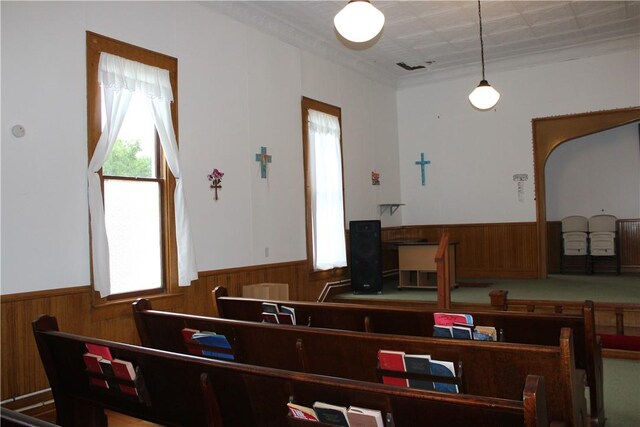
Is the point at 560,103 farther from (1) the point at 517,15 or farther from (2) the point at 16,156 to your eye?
(2) the point at 16,156

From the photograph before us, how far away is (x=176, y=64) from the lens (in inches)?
211

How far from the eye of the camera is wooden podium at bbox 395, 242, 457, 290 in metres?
7.48

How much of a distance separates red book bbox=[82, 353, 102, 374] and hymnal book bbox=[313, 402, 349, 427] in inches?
50.9

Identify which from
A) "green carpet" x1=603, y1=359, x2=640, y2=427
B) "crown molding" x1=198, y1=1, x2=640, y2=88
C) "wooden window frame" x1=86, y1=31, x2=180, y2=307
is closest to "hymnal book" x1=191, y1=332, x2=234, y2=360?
"wooden window frame" x1=86, y1=31, x2=180, y2=307

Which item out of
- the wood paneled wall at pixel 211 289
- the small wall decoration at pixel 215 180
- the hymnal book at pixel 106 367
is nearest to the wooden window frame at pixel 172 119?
the wood paneled wall at pixel 211 289

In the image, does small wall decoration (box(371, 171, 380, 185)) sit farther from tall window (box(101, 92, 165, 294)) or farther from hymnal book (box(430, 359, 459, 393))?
hymnal book (box(430, 359, 459, 393))

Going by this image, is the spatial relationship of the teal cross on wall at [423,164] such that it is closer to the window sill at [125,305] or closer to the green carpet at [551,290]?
the green carpet at [551,290]

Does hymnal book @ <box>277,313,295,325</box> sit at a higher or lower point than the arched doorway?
lower

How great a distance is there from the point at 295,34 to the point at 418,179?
12.1 ft

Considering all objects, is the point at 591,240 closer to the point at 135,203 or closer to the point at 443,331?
the point at 443,331

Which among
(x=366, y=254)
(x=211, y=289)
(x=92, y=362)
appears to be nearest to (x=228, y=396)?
(x=92, y=362)

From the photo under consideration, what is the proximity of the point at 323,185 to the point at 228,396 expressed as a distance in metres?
5.46

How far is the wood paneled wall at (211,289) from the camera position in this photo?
3908 millimetres

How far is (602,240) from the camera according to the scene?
28.5 ft
